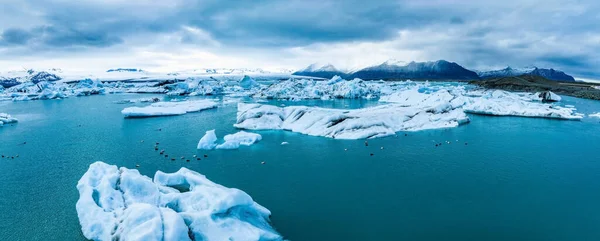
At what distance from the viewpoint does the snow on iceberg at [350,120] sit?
2097cm

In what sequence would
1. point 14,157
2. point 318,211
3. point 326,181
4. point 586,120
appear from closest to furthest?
point 318,211 → point 326,181 → point 14,157 → point 586,120

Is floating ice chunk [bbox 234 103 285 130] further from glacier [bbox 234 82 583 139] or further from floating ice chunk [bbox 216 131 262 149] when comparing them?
floating ice chunk [bbox 216 131 262 149]

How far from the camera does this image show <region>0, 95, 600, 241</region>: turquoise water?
31.3 ft

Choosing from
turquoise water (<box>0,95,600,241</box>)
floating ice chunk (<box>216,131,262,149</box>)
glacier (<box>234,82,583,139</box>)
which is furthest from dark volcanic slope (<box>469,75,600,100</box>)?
floating ice chunk (<box>216,131,262,149</box>)

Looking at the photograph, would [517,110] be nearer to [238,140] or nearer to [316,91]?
[238,140]

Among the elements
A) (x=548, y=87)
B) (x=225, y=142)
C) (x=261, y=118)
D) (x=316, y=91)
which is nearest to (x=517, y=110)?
(x=261, y=118)

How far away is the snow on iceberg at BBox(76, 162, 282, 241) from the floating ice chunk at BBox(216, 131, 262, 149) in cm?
732

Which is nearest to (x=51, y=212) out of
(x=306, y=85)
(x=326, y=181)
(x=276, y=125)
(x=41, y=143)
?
(x=326, y=181)

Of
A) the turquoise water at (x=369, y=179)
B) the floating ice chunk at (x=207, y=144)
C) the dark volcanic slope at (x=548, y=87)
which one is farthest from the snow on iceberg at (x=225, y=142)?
the dark volcanic slope at (x=548, y=87)

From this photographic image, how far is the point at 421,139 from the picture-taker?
66.6 feet

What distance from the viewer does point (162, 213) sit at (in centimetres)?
797

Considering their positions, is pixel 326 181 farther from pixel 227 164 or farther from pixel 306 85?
pixel 306 85

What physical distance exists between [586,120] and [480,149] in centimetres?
1646

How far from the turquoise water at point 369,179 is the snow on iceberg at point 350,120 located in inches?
37.0
